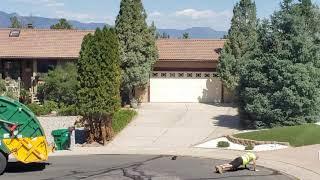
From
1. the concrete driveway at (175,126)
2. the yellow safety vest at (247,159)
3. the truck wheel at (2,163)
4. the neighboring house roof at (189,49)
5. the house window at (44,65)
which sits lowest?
the concrete driveway at (175,126)

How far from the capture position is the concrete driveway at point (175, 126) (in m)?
25.0

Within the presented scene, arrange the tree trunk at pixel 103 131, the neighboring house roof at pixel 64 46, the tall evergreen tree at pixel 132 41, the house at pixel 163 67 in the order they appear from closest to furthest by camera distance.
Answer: the tree trunk at pixel 103 131
the tall evergreen tree at pixel 132 41
the neighboring house roof at pixel 64 46
the house at pixel 163 67

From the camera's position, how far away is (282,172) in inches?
699

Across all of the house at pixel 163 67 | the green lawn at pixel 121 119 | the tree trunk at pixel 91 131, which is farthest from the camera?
the house at pixel 163 67

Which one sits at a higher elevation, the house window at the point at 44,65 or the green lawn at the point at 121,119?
the house window at the point at 44,65

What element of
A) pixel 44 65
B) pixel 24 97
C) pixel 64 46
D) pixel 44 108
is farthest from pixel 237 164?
pixel 44 65

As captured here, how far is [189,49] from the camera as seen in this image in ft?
127

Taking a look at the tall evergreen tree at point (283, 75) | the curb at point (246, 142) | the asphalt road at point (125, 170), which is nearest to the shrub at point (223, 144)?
the curb at point (246, 142)

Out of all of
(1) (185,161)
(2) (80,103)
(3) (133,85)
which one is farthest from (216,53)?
(1) (185,161)

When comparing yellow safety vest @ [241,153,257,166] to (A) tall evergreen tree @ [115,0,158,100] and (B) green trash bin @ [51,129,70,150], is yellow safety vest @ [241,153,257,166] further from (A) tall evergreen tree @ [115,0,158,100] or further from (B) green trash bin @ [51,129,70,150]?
(A) tall evergreen tree @ [115,0,158,100]

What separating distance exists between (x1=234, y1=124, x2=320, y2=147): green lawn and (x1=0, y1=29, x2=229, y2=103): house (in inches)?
549

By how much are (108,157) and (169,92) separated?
17.2 meters

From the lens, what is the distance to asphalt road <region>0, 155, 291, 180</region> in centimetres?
1717

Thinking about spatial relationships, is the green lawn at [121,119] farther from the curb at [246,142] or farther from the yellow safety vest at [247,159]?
the yellow safety vest at [247,159]
